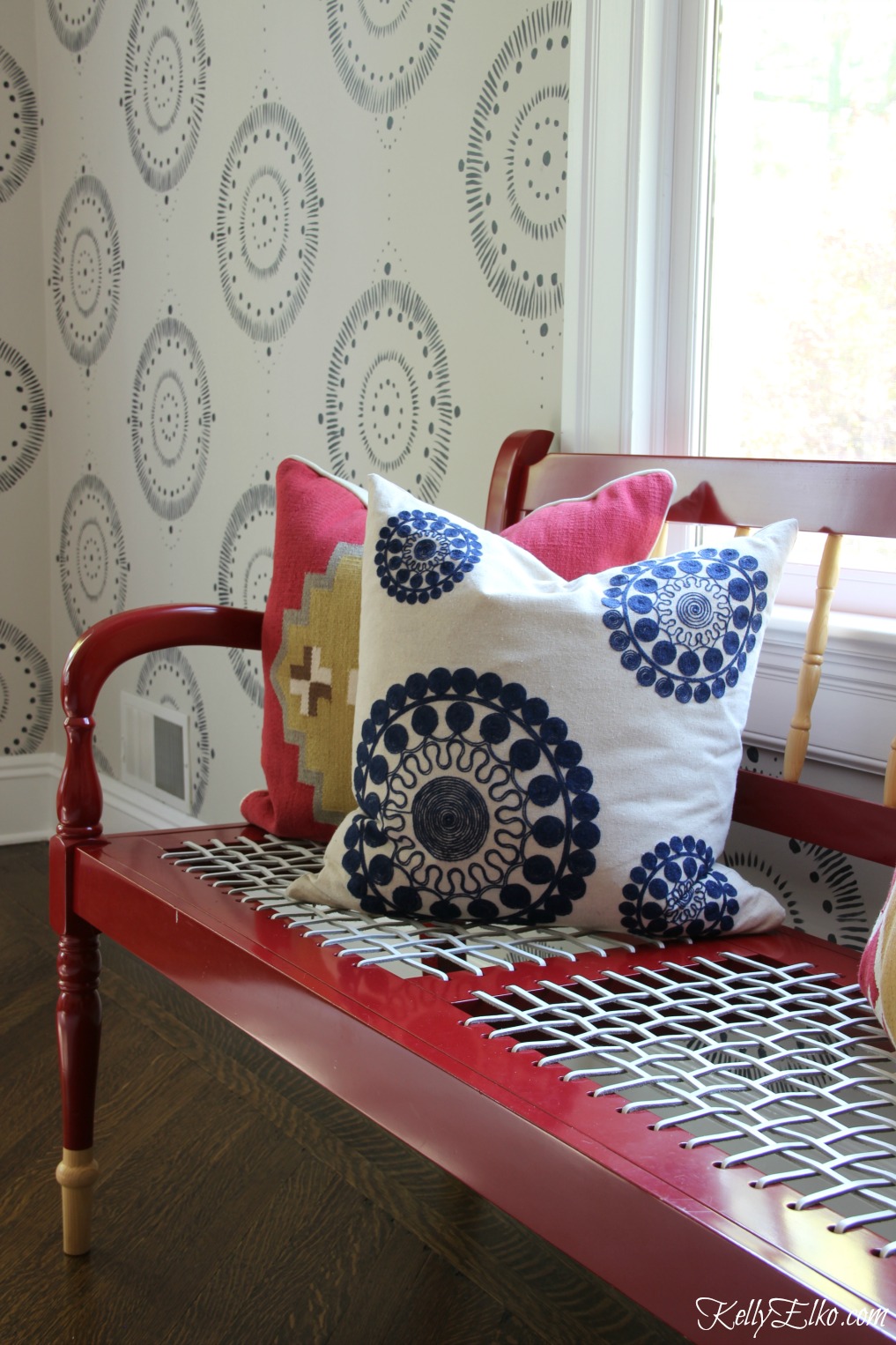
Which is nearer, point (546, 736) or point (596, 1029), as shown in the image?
point (596, 1029)

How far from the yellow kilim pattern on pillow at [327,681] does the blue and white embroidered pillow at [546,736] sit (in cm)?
17

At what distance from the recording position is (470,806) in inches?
37.0

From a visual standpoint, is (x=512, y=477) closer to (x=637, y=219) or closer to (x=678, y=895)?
(x=637, y=219)

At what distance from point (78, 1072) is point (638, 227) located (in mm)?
1081

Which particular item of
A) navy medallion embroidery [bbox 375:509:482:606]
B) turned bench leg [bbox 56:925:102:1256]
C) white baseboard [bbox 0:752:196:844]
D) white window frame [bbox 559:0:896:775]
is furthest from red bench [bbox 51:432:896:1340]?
white baseboard [bbox 0:752:196:844]

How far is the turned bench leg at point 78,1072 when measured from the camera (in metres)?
1.23

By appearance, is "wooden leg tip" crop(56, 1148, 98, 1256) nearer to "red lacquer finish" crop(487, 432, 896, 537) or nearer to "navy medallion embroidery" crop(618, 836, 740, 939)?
"navy medallion embroidery" crop(618, 836, 740, 939)

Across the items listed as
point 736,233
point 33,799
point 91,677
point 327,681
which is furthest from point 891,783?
point 33,799

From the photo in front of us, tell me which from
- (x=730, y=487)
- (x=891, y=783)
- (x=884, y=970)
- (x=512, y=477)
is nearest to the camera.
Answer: (x=884, y=970)

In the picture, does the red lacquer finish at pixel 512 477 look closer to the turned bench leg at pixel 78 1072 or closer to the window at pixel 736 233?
the window at pixel 736 233

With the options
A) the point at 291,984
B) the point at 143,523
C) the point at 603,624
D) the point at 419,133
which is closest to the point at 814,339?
the point at 603,624

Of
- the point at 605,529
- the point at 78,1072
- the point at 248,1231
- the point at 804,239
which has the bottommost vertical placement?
the point at 248,1231

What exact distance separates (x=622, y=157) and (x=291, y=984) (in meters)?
0.97

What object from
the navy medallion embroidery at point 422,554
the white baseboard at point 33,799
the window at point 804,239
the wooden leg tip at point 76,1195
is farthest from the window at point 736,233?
the white baseboard at point 33,799
